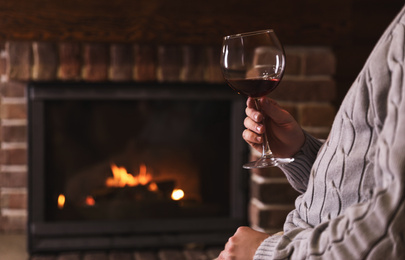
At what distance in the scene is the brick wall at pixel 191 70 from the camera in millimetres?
1984

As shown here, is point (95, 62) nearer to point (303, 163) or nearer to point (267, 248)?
point (303, 163)

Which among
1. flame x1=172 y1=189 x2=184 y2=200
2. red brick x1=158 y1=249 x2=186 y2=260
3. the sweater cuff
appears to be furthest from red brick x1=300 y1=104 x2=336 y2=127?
the sweater cuff

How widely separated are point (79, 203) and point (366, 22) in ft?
4.63

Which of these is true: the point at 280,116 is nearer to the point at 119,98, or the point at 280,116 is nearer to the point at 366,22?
the point at 119,98

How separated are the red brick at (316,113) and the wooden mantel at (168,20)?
24cm

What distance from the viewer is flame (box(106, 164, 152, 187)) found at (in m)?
2.15

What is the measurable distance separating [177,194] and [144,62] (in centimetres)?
56

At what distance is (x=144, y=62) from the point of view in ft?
6.61

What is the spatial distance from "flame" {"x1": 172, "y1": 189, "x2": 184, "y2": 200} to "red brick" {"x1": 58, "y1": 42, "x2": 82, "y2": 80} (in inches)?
24.0

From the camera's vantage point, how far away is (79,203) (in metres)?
2.16

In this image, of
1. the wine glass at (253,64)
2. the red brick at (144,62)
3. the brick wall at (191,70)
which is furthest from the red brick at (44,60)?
the wine glass at (253,64)

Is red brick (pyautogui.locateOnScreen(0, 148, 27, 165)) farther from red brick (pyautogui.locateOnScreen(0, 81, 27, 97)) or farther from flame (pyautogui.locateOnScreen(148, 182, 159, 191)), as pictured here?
flame (pyautogui.locateOnScreen(148, 182, 159, 191))

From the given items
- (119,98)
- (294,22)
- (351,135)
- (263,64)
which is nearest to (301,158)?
(263,64)

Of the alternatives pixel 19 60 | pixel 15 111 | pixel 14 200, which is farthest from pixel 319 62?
pixel 14 200
